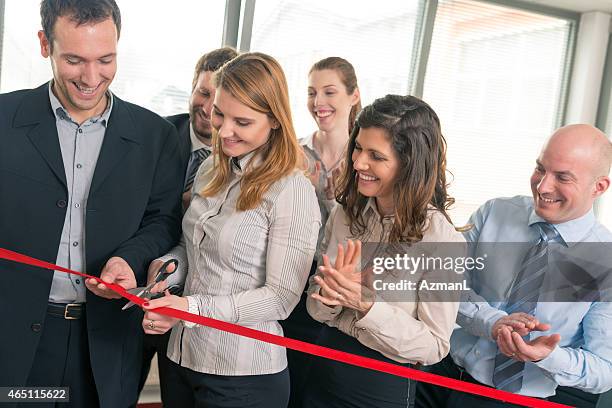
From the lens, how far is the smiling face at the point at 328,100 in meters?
3.46

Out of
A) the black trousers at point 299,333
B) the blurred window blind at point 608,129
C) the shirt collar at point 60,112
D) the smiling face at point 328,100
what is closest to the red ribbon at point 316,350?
the shirt collar at point 60,112

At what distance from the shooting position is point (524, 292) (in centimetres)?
218

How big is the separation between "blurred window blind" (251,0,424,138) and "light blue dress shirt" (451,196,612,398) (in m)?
2.80

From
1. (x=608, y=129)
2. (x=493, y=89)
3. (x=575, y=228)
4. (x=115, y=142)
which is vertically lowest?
(x=575, y=228)

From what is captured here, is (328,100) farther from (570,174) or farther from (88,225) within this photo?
(88,225)

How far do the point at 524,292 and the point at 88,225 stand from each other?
1375 mm

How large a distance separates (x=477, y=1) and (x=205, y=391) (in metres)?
4.47

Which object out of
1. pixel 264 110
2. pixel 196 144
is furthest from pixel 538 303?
pixel 196 144

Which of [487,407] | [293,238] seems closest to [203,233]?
[293,238]

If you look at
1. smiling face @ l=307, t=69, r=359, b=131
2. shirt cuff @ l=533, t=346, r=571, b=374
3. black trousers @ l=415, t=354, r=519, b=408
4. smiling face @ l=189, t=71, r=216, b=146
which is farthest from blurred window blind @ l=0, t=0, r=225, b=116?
shirt cuff @ l=533, t=346, r=571, b=374

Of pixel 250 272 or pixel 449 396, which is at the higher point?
pixel 250 272

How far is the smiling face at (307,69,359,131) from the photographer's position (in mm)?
3465

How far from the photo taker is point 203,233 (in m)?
2.11

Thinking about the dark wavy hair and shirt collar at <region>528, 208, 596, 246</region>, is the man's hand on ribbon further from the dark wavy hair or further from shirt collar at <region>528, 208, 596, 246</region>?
shirt collar at <region>528, 208, 596, 246</region>
